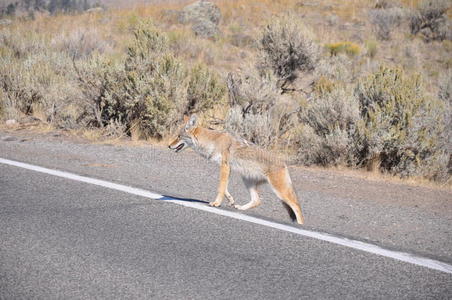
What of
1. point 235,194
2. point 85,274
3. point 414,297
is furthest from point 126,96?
point 414,297

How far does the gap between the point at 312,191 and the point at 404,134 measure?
3.10m

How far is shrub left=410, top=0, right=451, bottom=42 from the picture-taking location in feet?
103

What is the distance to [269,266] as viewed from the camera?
4387mm

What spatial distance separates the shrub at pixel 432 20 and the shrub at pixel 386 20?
92 cm

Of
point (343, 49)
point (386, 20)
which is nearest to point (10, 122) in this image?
point (343, 49)

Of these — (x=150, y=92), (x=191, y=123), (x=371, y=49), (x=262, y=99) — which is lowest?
(x=371, y=49)

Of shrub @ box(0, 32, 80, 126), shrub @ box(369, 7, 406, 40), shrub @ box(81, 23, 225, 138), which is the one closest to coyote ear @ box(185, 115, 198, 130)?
shrub @ box(81, 23, 225, 138)

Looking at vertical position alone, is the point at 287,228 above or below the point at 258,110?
above

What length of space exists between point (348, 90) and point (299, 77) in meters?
6.63

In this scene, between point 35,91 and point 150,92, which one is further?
point 35,91

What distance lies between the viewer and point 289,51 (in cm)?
1795

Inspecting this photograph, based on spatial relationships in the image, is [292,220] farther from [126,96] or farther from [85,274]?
[126,96]

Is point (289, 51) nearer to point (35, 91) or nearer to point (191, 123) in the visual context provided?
point (35, 91)

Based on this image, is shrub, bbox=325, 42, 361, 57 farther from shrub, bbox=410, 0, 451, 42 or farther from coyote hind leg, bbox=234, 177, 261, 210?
coyote hind leg, bbox=234, 177, 261, 210
